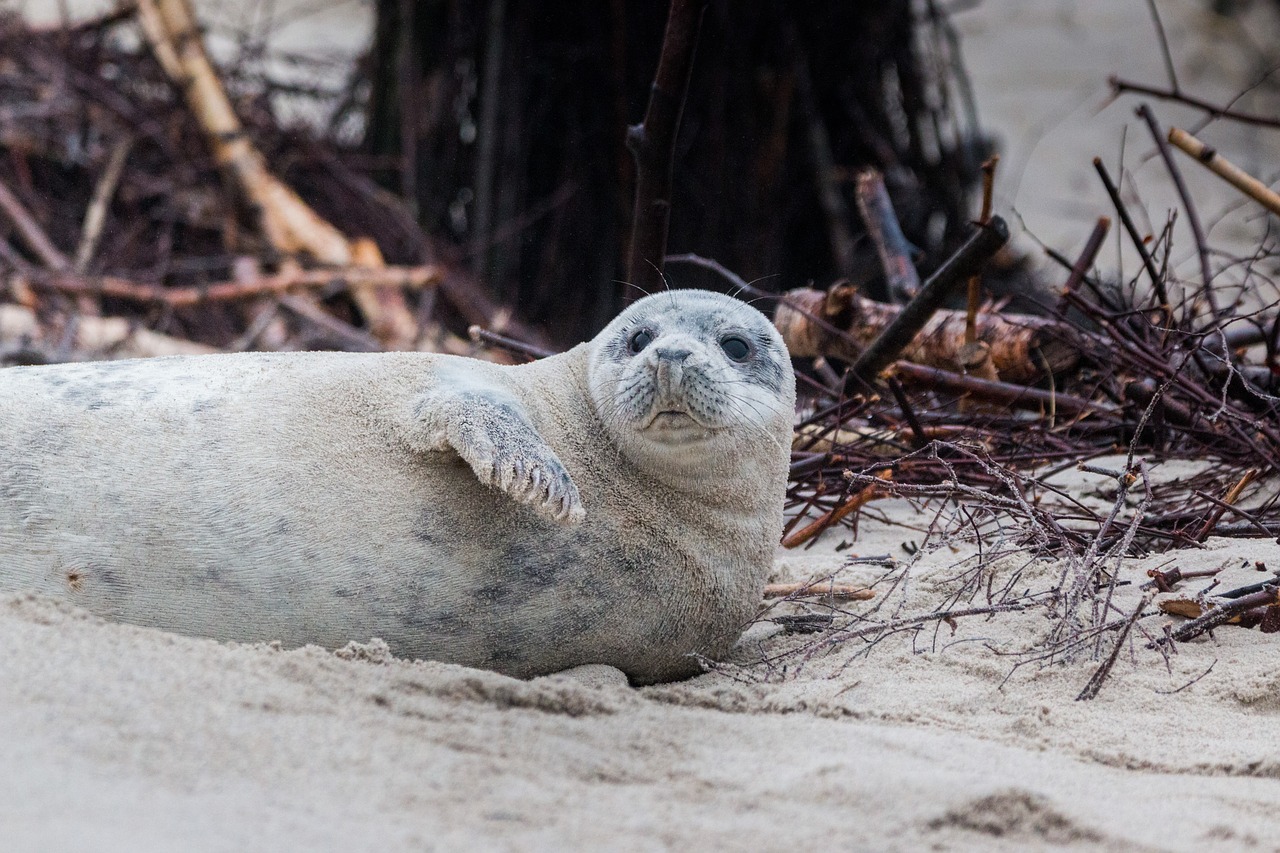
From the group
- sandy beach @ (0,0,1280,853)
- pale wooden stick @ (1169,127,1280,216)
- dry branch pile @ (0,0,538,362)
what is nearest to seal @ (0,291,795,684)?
sandy beach @ (0,0,1280,853)

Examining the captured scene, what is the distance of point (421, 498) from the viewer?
267 cm

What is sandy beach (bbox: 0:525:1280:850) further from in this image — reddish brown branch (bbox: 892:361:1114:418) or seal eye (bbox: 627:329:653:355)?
reddish brown branch (bbox: 892:361:1114:418)

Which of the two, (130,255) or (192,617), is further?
(130,255)

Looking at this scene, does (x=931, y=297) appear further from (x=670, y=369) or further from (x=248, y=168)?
(x=248, y=168)

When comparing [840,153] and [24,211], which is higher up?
[840,153]

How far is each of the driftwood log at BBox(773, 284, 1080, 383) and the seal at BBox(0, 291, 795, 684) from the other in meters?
1.63

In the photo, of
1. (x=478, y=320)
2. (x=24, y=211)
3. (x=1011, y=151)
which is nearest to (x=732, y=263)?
(x=478, y=320)

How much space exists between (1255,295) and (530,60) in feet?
16.1

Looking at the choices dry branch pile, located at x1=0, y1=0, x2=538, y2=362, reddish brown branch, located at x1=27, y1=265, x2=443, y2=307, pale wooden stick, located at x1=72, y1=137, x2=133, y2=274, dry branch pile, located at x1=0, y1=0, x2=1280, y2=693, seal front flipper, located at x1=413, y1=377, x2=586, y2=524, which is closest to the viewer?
seal front flipper, located at x1=413, y1=377, x2=586, y2=524

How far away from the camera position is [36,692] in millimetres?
1841

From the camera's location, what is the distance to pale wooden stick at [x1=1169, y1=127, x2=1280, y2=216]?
13.0 feet

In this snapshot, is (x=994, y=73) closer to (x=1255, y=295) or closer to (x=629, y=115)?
(x=629, y=115)

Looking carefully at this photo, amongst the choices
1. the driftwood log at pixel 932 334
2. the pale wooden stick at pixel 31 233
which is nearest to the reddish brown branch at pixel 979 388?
the driftwood log at pixel 932 334

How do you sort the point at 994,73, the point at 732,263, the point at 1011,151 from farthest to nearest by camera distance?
1. the point at 994,73
2. the point at 1011,151
3. the point at 732,263
